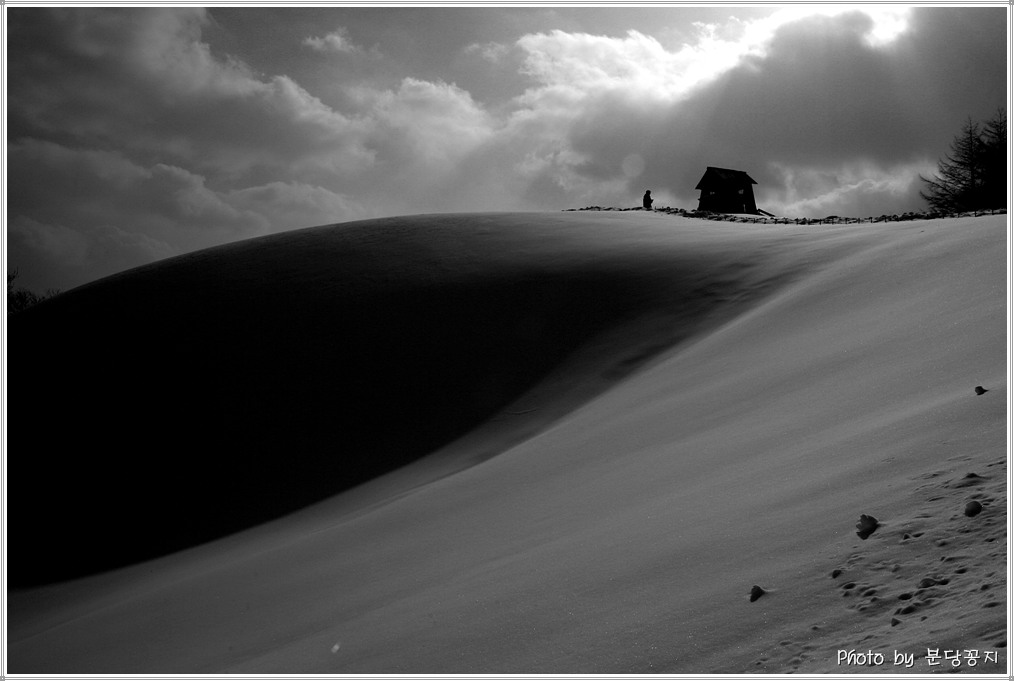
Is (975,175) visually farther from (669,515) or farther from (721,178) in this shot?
(669,515)

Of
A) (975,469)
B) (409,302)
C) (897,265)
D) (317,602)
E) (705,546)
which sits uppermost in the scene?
(409,302)

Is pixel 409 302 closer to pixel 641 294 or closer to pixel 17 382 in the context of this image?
pixel 641 294

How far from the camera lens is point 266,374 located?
34.8 ft

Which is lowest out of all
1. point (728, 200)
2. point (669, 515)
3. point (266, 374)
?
point (669, 515)

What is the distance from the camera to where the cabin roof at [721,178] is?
29688 millimetres

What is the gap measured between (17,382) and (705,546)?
39.5 feet

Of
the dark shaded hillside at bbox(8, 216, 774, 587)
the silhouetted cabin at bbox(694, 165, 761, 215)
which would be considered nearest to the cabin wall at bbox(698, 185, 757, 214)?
the silhouetted cabin at bbox(694, 165, 761, 215)

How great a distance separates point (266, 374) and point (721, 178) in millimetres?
23496

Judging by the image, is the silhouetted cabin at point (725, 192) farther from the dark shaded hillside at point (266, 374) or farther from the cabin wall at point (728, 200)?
the dark shaded hillside at point (266, 374)

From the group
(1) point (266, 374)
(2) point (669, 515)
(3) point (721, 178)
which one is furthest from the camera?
(3) point (721, 178)

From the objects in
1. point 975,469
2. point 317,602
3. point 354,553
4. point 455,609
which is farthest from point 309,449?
point 975,469

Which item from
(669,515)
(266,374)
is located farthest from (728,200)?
(669,515)

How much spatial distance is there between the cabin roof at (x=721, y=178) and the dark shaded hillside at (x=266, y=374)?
17692 mm

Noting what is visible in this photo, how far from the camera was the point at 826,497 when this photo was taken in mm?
2979
